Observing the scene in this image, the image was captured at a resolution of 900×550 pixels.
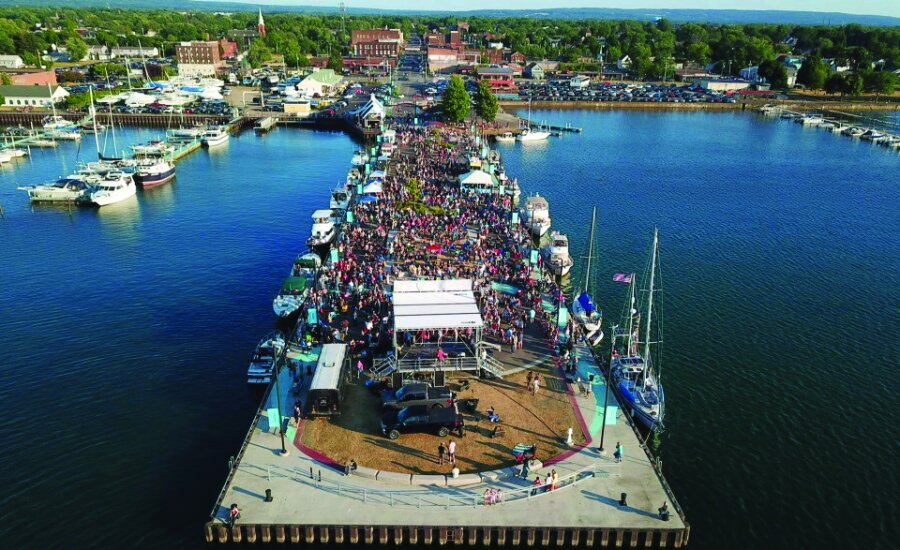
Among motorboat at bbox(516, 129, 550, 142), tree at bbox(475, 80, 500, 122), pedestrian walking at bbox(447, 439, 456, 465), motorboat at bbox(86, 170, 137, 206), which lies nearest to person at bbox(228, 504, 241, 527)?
pedestrian walking at bbox(447, 439, 456, 465)

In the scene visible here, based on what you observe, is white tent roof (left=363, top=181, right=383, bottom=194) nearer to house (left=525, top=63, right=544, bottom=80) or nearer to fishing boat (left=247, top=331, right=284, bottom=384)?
fishing boat (left=247, top=331, right=284, bottom=384)

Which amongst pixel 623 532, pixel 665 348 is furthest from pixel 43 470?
pixel 665 348

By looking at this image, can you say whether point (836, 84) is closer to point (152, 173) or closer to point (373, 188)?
point (373, 188)

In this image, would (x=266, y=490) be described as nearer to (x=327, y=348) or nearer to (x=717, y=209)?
(x=327, y=348)

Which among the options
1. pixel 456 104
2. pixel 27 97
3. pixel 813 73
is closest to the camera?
pixel 456 104

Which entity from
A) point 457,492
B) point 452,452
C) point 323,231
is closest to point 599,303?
point 452,452

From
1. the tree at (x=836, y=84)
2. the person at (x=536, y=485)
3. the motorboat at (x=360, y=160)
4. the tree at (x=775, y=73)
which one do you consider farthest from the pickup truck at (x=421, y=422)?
the tree at (x=775, y=73)
